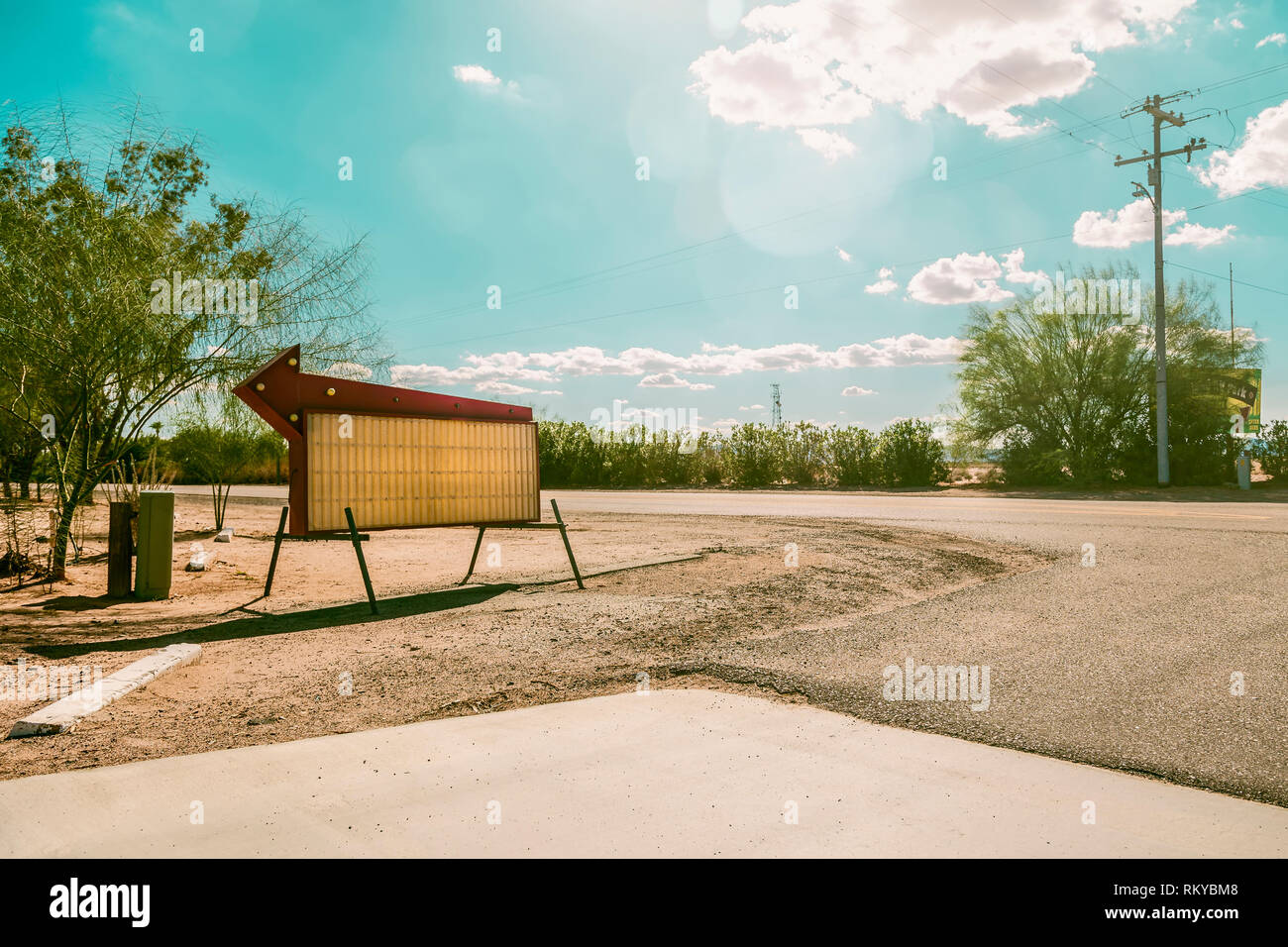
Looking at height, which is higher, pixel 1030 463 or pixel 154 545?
pixel 1030 463

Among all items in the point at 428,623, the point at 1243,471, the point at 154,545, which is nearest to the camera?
the point at 428,623

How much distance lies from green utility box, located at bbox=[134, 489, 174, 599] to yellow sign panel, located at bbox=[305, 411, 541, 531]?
2.03 meters

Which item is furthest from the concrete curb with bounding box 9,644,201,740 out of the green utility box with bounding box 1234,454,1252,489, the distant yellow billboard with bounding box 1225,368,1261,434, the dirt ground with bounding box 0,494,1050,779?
the distant yellow billboard with bounding box 1225,368,1261,434

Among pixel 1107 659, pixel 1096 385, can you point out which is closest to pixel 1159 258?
pixel 1096 385

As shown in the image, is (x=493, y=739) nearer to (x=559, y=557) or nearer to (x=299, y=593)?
(x=299, y=593)

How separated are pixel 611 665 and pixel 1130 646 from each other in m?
3.62

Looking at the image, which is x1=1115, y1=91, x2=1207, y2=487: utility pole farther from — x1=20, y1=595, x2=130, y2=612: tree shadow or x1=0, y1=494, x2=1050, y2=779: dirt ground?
x1=20, y1=595, x2=130, y2=612: tree shadow

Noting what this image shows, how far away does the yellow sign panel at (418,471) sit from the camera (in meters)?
7.60

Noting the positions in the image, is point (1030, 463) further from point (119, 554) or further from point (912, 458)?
point (119, 554)

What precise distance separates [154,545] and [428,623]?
143 inches

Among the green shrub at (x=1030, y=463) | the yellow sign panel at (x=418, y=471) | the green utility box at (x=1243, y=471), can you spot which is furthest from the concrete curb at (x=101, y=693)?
the green utility box at (x=1243, y=471)

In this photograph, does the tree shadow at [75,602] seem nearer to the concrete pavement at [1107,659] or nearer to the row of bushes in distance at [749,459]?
the concrete pavement at [1107,659]

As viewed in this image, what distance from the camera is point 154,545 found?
830cm

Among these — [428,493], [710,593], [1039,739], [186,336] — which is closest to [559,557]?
[428,493]
